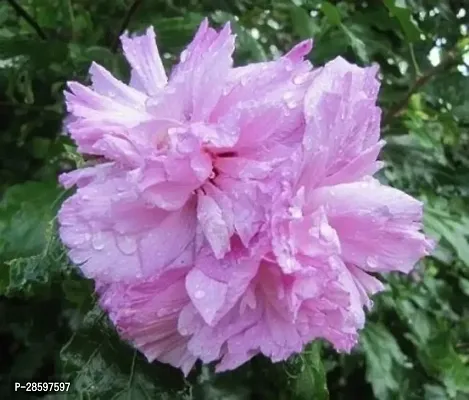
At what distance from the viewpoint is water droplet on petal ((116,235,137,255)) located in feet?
1.96

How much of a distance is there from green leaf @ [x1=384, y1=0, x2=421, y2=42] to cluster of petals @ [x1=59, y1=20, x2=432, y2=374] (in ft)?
1.53

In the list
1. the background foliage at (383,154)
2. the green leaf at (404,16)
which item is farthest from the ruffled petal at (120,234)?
the green leaf at (404,16)

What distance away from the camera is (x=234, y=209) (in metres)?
0.59

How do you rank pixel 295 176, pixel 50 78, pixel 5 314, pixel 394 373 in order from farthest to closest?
pixel 5 314, pixel 50 78, pixel 394 373, pixel 295 176

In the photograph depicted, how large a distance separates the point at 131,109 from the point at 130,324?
0.15 meters

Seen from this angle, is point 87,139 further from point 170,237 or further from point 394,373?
point 394,373

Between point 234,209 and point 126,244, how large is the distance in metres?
0.08

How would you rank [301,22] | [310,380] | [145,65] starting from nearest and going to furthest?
1. [145,65]
2. [310,380]
3. [301,22]

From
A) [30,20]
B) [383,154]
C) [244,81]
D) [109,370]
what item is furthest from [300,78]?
[30,20]

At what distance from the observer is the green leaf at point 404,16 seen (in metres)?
1.09

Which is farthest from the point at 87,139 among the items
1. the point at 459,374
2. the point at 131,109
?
the point at 459,374

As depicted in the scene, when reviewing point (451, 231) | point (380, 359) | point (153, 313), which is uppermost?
point (153, 313)

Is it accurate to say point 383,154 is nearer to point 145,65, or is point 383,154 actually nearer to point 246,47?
point 246,47

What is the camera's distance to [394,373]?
1120 millimetres
